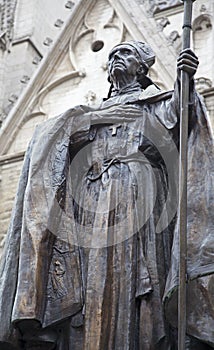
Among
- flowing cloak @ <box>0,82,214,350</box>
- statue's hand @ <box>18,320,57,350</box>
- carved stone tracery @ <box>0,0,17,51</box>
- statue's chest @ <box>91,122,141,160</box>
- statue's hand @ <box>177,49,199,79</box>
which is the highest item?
carved stone tracery @ <box>0,0,17,51</box>

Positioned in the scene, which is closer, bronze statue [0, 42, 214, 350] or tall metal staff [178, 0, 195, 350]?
tall metal staff [178, 0, 195, 350]

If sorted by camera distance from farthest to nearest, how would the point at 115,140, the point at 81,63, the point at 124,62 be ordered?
the point at 81,63 → the point at 124,62 → the point at 115,140

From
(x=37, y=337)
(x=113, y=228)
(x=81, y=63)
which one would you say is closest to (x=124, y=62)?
(x=113, y=228)

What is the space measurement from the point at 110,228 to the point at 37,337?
640mm

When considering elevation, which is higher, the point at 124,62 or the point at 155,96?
the point at 124,62

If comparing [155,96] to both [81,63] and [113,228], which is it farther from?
[81,63]

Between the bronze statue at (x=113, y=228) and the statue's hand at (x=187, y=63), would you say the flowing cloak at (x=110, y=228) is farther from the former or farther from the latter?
the statue's hand at (x=187, y=63)

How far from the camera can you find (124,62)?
474cm

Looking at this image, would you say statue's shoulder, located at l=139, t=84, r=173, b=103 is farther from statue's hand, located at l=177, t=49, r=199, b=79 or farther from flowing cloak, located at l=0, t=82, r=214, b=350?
statue's hand, located at l=177, t=49, r=199, b=79

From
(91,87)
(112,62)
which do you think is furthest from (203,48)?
(112,62)

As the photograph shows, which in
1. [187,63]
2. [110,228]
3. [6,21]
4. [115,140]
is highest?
[6,21]

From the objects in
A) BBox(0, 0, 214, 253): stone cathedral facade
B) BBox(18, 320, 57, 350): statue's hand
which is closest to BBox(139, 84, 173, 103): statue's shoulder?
BBox(18, 320, 57, 350): statue's hand

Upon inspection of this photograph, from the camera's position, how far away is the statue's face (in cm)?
474

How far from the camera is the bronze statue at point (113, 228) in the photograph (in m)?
4.02
